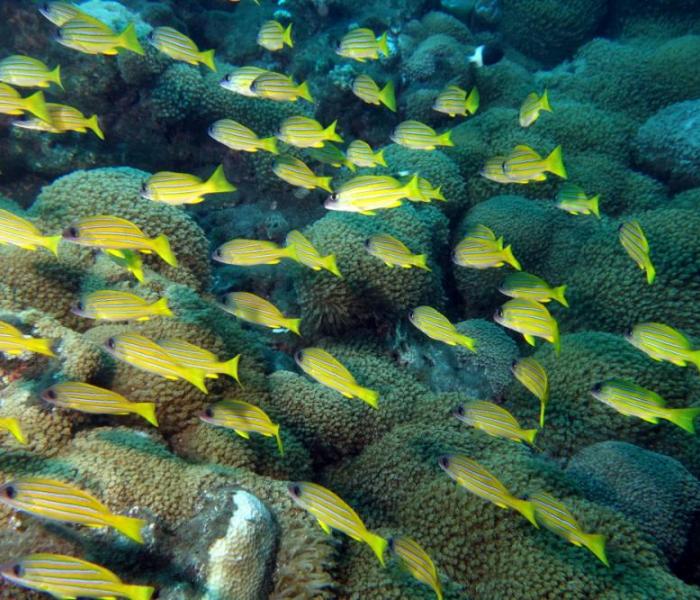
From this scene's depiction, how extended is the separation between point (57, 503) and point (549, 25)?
12.5 m

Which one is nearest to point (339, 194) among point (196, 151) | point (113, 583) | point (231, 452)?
point (231, 452)

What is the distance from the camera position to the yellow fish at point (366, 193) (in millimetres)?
4168

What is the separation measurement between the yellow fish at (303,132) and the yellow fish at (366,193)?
970 mm

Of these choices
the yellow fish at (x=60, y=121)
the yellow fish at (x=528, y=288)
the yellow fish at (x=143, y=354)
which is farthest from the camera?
the yellow fish at (x=60, y=121)

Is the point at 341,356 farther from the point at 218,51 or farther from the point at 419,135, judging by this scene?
the point at 218,51

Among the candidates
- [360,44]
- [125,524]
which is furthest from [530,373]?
[360,44]

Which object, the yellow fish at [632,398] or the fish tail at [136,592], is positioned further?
the yellow fish at [632,398]

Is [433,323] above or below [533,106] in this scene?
below

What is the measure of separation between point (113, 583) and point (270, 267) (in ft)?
14.9

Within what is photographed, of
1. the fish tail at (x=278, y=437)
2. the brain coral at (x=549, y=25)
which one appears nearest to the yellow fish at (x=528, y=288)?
the fish tail at (x=278, y=437)

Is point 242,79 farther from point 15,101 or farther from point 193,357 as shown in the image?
point 193,357

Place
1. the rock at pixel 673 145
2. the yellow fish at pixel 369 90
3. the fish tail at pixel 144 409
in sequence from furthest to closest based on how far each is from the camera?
the rock at pixel 673 145
the yellow fish at pixel 369 90
the fish tail at pixel 144 409

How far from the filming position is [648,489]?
405cm

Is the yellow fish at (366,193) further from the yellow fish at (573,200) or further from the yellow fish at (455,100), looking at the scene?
the yellow fish at (455,100)
